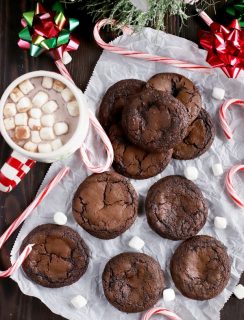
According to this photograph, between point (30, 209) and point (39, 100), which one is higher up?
point (39, 100)

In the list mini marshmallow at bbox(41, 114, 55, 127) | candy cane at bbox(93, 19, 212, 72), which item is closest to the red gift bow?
candy cane at bbox(93, 19, 212, 72)

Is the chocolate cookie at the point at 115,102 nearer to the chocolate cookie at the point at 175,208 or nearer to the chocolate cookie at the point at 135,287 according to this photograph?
the chocolate cookie at the point at 175,208

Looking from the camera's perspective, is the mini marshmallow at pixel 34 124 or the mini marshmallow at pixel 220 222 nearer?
the mini marshmallow at pixel 34 124

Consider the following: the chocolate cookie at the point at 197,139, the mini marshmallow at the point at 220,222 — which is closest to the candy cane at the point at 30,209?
the chocolate cookie at the point at 197,139

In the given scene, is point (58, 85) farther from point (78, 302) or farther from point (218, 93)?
point (78, 302)

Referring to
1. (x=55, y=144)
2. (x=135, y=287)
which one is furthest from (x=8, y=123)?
(x=135, y=287)

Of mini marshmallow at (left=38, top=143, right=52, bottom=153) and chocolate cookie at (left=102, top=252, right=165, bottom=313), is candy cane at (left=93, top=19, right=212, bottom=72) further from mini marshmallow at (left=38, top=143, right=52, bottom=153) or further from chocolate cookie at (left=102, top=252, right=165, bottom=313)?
chocolate cookie at (left=102, top=252, right=165, bottom=313)
